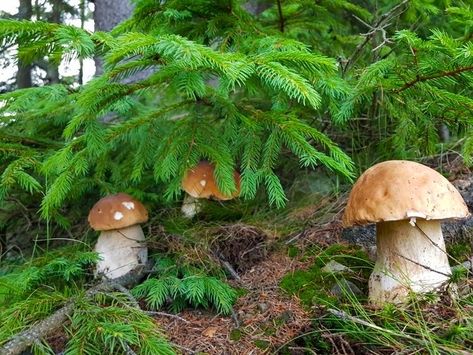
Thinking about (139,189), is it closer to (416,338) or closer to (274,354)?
(274,354)

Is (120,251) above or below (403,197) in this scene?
below

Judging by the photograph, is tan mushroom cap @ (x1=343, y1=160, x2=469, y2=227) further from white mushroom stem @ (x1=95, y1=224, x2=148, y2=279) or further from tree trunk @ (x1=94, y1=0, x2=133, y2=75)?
tree trunk @ (x1=94, y1=0, x2=133, y2=75)

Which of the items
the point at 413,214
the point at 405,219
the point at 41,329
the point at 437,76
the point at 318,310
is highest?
the point at 437,76

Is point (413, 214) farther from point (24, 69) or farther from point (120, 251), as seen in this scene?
point (24, 69)

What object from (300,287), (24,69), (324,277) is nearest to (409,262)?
(324,277)

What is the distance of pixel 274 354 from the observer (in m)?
1.78

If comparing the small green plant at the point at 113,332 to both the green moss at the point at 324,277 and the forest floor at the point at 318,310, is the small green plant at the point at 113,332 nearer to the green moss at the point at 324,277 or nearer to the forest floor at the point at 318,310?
the forest floor at the point at 318,310

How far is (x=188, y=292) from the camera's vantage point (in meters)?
2.20

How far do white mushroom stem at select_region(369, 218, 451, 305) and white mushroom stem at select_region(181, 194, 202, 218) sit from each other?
1479mm

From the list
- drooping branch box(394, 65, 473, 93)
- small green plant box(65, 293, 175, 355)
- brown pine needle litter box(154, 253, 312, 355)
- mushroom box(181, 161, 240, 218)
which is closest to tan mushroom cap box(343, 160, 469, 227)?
drooping branch box(394, 65, 473, 93)

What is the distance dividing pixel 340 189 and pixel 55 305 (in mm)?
2177

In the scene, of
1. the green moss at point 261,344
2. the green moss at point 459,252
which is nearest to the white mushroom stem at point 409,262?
the green moss at point 459,252

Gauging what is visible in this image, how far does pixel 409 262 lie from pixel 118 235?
1809 millimetres

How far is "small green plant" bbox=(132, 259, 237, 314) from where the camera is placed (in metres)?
2.15
